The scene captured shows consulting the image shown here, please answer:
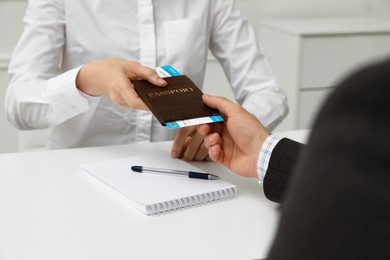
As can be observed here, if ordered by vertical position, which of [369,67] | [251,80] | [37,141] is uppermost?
[369,67]

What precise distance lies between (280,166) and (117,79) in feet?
1.38

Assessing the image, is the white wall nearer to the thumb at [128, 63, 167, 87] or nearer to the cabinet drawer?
the cabinet drawer

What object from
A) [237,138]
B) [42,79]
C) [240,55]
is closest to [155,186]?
[237,138]

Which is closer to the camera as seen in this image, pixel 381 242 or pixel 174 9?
pixel 381 242

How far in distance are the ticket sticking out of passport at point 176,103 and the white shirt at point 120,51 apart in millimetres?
414

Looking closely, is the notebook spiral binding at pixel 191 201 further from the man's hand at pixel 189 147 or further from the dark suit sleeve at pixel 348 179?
the dark suit sleeve at pixel 348 179

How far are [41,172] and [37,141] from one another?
2.04ft

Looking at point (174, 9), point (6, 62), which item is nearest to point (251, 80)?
point (174, 9)

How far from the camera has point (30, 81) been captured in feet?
5.54

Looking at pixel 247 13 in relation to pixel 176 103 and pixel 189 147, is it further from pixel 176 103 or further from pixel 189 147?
pixel 176 103

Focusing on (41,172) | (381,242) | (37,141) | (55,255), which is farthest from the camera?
(37,141)

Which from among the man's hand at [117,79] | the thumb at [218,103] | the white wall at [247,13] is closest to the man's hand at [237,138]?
the thumb at [218,103]

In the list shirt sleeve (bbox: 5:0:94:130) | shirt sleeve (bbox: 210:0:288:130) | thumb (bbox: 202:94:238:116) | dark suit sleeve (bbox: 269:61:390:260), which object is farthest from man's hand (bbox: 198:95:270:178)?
dark suit sleeve (bbox: 269:61:390:260)

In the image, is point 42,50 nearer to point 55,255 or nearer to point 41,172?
point 41,172
